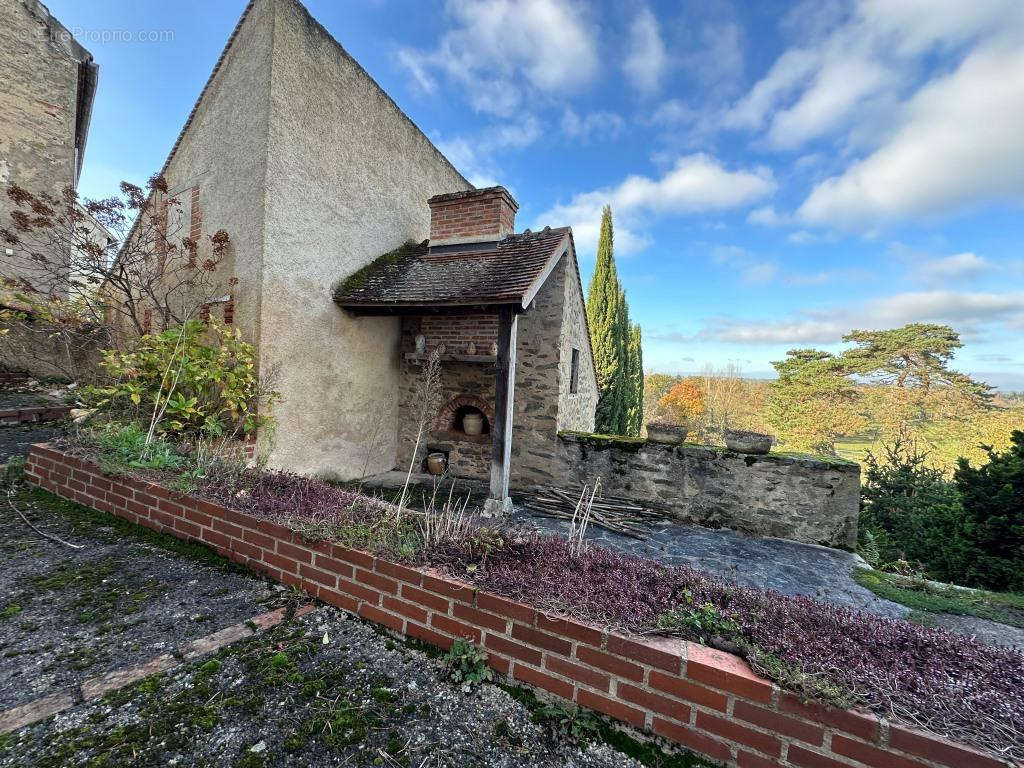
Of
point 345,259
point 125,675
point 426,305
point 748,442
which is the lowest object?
point 125,675

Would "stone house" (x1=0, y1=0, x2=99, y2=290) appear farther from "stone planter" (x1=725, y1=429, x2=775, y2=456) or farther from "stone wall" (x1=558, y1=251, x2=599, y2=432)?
"stone planter" (x1=725, y1=429, x2=775, y2=456)

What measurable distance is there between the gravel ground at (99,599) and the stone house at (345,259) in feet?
8.88

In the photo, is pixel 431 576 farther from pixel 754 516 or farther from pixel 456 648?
pixel 754 516

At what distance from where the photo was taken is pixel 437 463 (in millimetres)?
7348

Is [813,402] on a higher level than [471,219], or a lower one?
lower

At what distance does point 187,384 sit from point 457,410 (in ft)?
13.6

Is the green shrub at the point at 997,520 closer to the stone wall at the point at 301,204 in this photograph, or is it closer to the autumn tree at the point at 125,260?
the stone wall at the point at 301,204

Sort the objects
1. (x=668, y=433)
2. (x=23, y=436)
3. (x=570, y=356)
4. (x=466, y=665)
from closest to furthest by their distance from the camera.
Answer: (x=466, y=665)
(x=23, y=436)
(x=668, y=433)
(x=570, y=356)

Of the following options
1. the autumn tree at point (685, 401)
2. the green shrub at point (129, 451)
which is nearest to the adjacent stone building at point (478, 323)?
the green shrub at point (129, 451)

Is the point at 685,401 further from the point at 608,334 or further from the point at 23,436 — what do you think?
the point at 23,436

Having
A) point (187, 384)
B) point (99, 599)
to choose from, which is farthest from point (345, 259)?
point (99, 599)

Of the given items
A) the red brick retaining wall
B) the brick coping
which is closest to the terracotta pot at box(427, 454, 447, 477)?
the red brick retaining wall

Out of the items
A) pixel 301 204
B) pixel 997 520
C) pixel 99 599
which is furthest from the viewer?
pixel 301 204

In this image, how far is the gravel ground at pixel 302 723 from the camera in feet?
4.21
